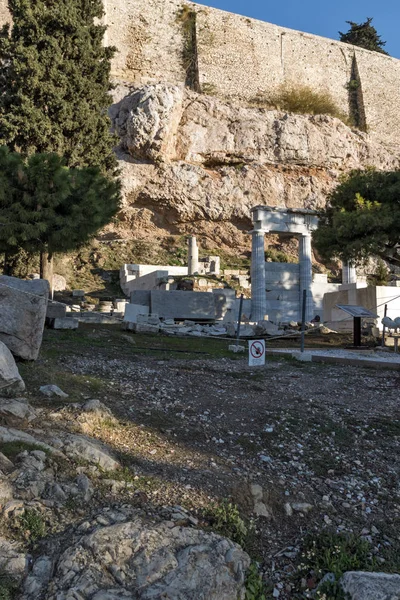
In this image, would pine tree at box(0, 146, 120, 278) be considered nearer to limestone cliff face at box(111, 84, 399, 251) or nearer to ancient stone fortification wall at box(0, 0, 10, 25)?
limestone cliff face at box(111, 84, 399, 251)

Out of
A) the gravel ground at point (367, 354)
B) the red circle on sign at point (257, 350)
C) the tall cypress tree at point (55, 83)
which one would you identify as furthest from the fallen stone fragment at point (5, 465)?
the tall cypress tree at point (55, 83)

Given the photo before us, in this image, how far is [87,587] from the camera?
6.61ft

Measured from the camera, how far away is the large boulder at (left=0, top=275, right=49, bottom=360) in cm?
504

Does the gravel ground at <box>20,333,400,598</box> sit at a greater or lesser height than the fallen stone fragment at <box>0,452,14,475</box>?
lesser

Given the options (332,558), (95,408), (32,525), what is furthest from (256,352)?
(32,525)

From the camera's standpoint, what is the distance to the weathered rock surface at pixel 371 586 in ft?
6.79

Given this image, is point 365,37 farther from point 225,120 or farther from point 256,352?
point 256,352

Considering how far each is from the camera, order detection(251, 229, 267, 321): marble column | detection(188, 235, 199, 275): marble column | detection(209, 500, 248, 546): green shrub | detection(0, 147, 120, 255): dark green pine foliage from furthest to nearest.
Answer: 1. detection(188, 235, 199, 275): marble column
2. detection(251, 229, 267, 321): marble column
3. detection(0, 147, 120, 255): dark green pine foliage
4. detection(209, 500, 248, 546): green shrub

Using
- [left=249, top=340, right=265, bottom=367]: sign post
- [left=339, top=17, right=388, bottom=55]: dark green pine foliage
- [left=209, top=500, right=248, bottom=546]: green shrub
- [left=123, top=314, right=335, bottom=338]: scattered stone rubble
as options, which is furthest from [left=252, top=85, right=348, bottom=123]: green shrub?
[left=209, top=500, right=248, bottom=546]: green shrub

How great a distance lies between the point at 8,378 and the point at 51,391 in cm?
57

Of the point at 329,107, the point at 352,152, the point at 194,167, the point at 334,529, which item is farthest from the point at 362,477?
the point at 329,107

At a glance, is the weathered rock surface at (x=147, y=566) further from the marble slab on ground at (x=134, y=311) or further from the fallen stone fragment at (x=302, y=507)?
the marble slab on ground at (x=134, y=311)

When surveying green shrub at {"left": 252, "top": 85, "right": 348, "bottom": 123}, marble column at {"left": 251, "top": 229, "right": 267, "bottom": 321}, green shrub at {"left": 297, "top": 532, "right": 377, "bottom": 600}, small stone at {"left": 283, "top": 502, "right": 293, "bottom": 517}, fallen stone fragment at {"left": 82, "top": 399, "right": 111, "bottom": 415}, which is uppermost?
green shrub at {"left": 252, "top": 85, "right": 348, "bottom": 123}

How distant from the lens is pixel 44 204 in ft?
39.3
